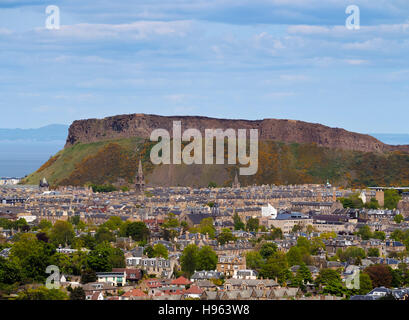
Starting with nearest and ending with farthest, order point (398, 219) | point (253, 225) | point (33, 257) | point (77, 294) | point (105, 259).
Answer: point (77, 294)
point (33, 257)
point (105, 259)
point (253, 225)
point (398, 219)

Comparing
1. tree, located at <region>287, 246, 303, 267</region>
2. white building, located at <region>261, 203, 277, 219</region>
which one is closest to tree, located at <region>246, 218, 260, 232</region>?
white building, located at <region>261, 203, 277, 219</region>

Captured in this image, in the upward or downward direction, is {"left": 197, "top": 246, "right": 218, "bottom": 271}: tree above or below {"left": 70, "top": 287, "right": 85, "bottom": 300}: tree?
above

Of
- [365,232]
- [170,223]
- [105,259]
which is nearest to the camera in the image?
[105,259]

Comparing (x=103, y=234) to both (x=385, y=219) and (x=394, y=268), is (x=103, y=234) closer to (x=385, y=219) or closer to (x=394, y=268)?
(x=394, y=268)

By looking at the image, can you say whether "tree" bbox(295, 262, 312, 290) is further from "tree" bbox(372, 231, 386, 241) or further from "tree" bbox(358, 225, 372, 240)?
"tree" bbox(372, 231, 386, 241)

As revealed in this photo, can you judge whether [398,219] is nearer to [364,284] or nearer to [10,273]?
[364,284]

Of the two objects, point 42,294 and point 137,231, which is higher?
point 137,231

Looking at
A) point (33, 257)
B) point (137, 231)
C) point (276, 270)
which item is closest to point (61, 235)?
point (137, 231)
